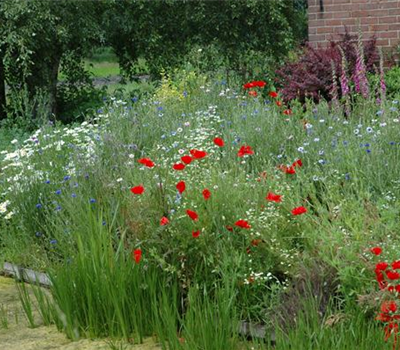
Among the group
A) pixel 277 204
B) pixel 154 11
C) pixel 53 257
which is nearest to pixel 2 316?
pixel 53 257

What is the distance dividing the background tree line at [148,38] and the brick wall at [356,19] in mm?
1079

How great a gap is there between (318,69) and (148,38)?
409 centimetres

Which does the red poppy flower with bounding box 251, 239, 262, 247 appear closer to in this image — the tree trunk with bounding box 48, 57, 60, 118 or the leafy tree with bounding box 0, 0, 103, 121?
the leafy tree with bounding box 0, 0, 103, 121

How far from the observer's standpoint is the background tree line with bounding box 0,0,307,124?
1366 cm

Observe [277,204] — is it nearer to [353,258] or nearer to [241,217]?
[241,217]

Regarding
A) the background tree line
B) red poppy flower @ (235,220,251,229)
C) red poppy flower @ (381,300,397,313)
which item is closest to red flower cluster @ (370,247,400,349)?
red poppy flower @ (381,300,397,313)

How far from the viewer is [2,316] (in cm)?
564

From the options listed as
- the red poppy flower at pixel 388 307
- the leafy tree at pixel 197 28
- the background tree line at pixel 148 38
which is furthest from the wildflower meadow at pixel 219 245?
the leafy tree at pixel 197 28

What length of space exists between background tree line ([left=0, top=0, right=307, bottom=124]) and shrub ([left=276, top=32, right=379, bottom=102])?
8.11 feet

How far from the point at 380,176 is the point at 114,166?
2115 millimetres

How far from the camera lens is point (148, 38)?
1466 centimetres

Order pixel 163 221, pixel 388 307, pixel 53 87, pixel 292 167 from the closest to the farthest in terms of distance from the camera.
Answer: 1. pixel 388 307
2. pixel 163 221
3. pixel 292 167
4. pixel 53 87

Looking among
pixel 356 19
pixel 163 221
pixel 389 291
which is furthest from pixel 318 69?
pixel 389 291

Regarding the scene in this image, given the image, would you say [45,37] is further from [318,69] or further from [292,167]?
[292,167]
